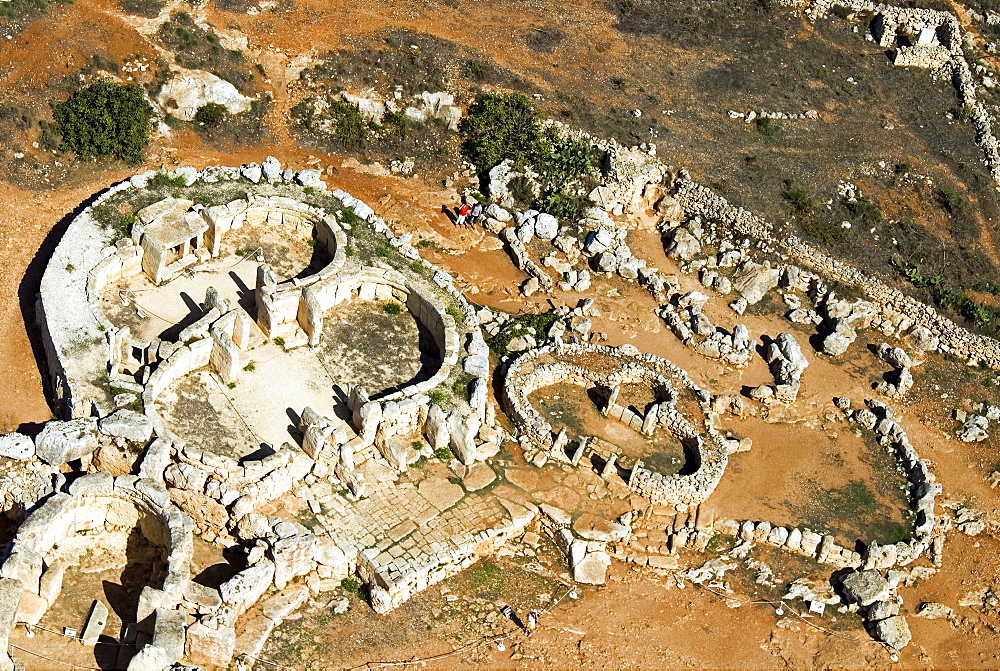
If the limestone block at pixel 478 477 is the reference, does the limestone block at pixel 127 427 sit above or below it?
above

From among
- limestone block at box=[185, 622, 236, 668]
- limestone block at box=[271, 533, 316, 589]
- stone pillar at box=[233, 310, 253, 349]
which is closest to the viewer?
limestone block at box=[185, 622, 236, 668]

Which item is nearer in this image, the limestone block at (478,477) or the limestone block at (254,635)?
the limestone block at (254,635)

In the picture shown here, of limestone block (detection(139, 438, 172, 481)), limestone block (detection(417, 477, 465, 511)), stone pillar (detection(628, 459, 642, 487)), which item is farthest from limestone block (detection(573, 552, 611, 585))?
limestone block (detection(139, 438, 172, 481))

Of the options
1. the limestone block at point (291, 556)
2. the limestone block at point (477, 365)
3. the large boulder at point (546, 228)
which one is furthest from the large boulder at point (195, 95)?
the limestone block at point (291, 556)

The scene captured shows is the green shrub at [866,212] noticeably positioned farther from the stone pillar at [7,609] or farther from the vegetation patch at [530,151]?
the stone pillar at [7,609]

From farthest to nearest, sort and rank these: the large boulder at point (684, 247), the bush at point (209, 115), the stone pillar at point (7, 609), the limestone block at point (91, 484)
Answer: the bush at point (209, 115) → the large boulder at point (684, 247) → the limestone block at point (91, 484) → the stone pillar at point (7, 609)

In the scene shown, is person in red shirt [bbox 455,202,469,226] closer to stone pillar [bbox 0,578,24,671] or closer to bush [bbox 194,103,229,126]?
bush [bbox 194,103,229,126]

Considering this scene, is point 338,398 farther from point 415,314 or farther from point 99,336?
point 99,336

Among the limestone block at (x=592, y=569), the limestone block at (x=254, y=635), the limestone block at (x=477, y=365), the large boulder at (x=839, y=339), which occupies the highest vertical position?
the large boulder at (x=839, y=339)
